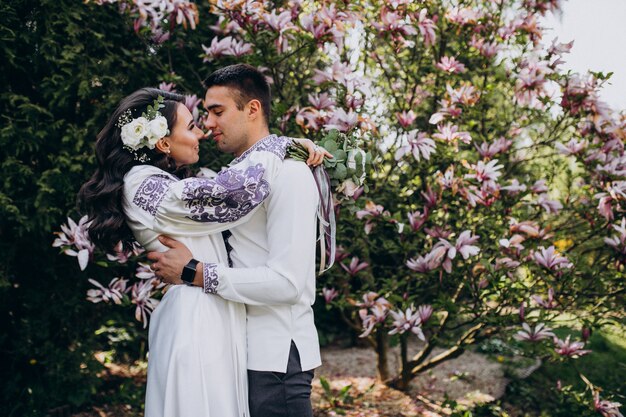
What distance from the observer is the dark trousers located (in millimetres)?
1855

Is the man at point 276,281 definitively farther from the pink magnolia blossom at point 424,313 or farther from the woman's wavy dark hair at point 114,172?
the pink magnolia blossom at point 424,313

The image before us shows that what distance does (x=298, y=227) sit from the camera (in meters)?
1.87

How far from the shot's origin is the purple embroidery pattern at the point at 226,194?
1.83 metres

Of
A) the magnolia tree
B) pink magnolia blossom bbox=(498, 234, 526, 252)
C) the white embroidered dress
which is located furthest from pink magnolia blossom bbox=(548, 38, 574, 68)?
the white embroidered dress

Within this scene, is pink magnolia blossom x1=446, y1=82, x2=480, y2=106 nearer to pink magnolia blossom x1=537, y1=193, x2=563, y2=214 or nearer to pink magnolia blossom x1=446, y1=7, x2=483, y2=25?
pink magnolia blossom x1=446, y1=7, x2=483, y2=25

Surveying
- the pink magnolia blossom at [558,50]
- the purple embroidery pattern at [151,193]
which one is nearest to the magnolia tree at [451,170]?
the pink magnolia blossom at [558,50]

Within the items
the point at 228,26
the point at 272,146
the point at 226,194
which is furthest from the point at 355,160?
the point at 228,26

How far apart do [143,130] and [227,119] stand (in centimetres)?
34

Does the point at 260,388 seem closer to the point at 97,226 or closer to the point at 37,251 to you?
the point at 97,226

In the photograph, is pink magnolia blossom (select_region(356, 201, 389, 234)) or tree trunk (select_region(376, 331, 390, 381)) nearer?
pink magnolia blossom (select_region(356, 201, 389, 234))

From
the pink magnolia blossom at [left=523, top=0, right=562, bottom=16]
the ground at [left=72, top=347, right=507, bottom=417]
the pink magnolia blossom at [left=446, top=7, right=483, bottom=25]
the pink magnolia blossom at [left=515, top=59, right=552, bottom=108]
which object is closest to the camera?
the pink magnolia blossom at [left=515, top=59, right=552, bottom=108]

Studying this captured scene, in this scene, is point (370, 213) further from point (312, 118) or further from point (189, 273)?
point (189, 273)

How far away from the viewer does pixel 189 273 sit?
1.89 metres

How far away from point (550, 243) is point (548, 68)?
3.59ft
